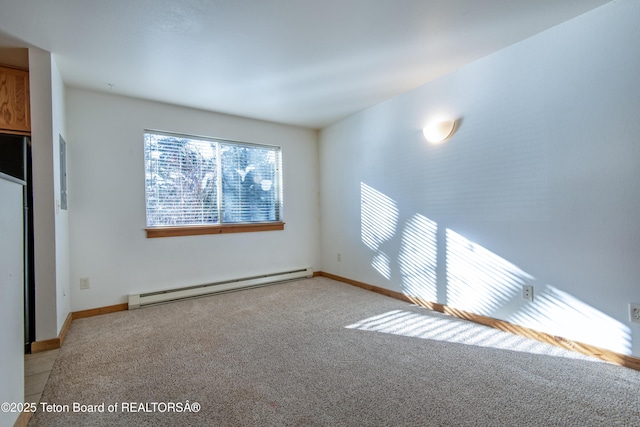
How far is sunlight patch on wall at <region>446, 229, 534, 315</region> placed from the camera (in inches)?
96.3

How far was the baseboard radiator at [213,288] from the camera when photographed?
10.6ft

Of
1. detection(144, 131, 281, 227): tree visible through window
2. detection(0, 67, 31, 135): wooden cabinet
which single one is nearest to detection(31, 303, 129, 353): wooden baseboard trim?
detection(144, 131, 281, 227): tree visible through window

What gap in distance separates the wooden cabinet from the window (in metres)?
1.06

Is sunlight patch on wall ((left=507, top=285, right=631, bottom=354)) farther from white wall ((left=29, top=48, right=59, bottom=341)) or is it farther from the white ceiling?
white wall ((left=29, top=48, right=59, bottom=341))

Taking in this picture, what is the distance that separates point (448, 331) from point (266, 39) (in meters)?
2.79

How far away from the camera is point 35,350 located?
221 centimetres

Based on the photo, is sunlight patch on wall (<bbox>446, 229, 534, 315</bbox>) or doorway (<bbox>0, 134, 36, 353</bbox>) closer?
doorway (<bbox>0, 134, 36, 353</bbox>)

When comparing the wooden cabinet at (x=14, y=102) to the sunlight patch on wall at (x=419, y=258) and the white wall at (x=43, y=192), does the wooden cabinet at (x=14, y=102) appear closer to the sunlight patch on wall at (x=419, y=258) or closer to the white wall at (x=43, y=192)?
the white wall at (x=43, y=192)

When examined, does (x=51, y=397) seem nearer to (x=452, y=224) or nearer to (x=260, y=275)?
(x=260, y=275)

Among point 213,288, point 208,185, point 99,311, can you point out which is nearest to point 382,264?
point 213,288

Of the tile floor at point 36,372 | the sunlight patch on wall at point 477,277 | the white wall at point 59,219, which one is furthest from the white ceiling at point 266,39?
the tile floor at point 36,372

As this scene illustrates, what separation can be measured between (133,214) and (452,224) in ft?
11.2

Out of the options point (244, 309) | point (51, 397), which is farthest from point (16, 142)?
point (244, 309)

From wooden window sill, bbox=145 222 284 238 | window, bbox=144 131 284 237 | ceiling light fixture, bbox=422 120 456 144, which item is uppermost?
ceiling light fixture, bbox=422 120 456 144
